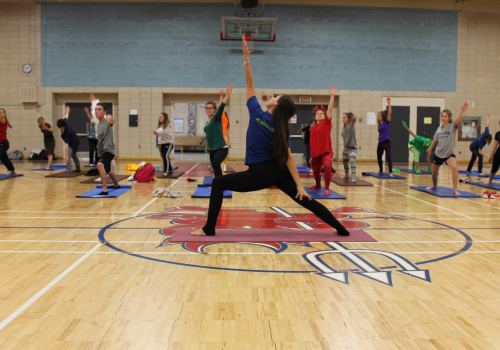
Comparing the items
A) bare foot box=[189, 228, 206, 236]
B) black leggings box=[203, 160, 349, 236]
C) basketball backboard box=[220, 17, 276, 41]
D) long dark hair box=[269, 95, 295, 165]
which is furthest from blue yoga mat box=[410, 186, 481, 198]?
basketball backboard box=[220, 17, 276, 41]

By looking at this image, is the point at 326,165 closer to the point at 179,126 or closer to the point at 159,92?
the point at 159,92

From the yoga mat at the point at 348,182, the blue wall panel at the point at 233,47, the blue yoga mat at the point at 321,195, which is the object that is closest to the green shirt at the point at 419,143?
the yoga mat at the point at 348,182

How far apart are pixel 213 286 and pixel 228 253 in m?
0.99

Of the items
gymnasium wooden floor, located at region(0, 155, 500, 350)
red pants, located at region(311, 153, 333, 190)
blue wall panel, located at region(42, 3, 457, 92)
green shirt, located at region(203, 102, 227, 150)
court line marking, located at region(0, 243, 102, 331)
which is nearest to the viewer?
gymnasium wooden floor, located at region(0, 155, 500, 350)

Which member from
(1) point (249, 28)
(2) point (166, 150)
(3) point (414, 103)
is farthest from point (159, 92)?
(3) point (414, 103)

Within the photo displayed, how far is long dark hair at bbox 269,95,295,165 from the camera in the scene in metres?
4.55

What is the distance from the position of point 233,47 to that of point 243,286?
1686 cm

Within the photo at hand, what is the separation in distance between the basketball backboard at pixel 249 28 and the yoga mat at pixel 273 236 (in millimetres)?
13346

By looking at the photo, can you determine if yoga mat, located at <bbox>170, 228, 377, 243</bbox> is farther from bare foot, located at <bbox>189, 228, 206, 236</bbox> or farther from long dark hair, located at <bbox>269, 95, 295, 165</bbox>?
long dark hair, located at <bbox>269, 95, 295, 165</bbox>

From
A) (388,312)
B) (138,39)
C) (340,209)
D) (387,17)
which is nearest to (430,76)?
(387,17)

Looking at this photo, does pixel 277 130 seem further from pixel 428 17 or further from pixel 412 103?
pixel 428 17

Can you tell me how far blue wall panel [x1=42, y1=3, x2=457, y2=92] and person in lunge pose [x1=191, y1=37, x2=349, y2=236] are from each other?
48.8 ft

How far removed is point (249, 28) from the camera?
18000 mm

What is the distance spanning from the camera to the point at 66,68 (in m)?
19.0
